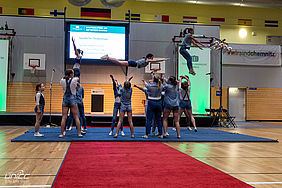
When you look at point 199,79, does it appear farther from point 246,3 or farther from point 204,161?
point 204,161

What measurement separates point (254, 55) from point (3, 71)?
13396 mm

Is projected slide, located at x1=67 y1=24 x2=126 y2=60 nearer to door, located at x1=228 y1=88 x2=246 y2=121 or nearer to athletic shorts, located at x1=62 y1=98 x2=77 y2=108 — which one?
athletic shorts, located at x1=62 y1=98 x2=77 y2=108

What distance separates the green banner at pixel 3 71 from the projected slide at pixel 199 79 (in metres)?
8.15

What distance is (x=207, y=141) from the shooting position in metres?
6.11

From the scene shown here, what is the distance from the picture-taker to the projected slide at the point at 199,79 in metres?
12.1

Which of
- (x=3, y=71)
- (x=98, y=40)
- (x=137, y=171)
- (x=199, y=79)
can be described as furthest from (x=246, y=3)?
(x=137, y=171)

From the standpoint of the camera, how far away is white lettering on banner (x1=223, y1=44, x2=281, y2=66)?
14.3 m

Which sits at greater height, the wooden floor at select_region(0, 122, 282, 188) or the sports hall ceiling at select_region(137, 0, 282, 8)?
the sports hall ceiling at select_region(137, 0, 282, 8)

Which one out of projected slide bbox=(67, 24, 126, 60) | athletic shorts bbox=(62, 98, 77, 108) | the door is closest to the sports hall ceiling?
the door

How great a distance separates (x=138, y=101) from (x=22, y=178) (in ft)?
32.0

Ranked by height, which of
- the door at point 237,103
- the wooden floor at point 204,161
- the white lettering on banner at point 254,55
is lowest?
the wooden floor at point 204,161

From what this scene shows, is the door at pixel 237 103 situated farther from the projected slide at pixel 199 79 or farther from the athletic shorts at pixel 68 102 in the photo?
the athletic shorts at pixel 68 102

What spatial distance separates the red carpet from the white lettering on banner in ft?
37.5

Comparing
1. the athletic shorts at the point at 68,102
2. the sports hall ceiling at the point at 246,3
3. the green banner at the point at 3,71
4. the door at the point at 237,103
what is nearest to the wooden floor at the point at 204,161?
the athletic shorts at the point at 68,102
